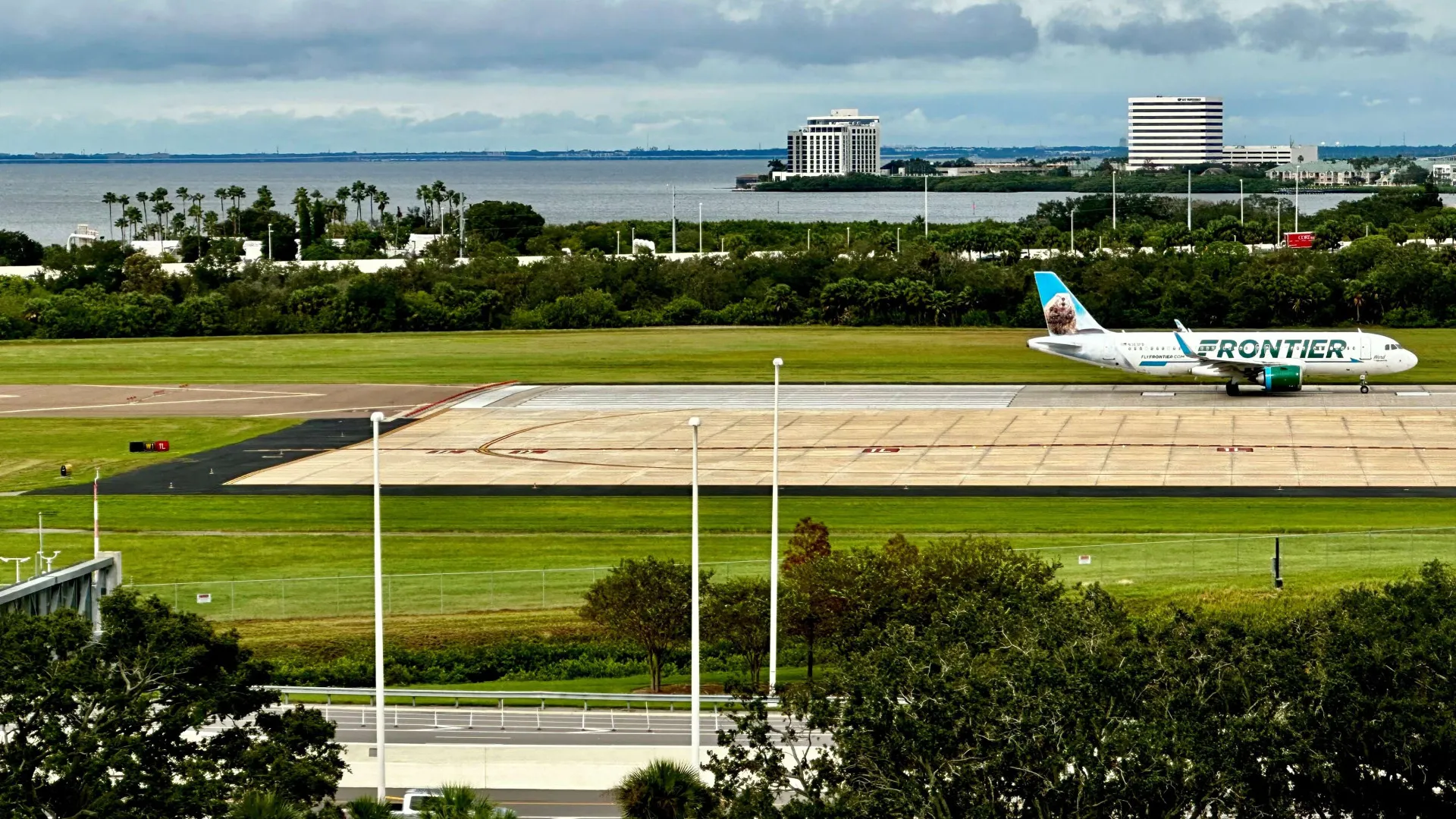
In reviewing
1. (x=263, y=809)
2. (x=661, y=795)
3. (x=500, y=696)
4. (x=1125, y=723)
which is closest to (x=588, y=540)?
(x=500, y=696)

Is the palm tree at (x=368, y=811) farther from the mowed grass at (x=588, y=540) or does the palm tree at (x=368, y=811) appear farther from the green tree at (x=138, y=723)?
the mowed grass at (x=588, y=540)

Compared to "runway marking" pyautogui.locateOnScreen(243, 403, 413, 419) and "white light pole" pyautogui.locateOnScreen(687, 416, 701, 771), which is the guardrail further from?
"runway marking" pyautogui.locateOnScreen(243, 403, 413, 419)

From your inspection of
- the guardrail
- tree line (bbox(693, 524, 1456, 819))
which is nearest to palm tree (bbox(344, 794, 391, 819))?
tree line (bbox(693, 524, 1456, 819))

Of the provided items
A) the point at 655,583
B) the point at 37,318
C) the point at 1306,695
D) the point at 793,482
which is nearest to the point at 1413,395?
the point at 793,482

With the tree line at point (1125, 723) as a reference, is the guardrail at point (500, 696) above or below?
below

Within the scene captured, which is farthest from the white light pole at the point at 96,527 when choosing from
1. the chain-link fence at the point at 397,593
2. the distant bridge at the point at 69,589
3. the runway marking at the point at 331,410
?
the runway marking at the point at 331,410

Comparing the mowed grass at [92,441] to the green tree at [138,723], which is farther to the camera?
the mowed grass at [92,441]
